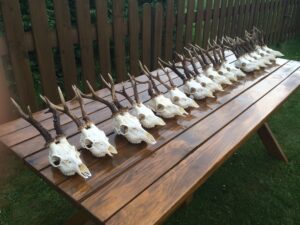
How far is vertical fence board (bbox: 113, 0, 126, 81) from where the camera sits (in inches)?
152

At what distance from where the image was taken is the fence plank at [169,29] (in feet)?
15.0

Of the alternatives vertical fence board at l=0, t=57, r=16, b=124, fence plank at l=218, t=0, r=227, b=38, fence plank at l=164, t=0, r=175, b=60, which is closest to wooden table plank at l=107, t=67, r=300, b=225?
vertical fence board at l=0, t=57, r=16, b=124

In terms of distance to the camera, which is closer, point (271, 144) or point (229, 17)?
point (271, 144)

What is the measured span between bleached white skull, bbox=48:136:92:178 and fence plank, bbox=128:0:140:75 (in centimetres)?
274

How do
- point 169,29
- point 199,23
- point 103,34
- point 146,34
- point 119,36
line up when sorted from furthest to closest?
point 199,23
point 169,29
point 146,34
point 119,36
point 103,34

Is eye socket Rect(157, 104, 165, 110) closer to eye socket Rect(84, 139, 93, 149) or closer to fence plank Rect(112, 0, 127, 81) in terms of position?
eye socket Rect(84, 139, 93, 149)

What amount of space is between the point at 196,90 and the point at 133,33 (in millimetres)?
2001

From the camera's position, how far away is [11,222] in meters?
2.70

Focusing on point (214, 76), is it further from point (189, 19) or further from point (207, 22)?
point (207, 22)

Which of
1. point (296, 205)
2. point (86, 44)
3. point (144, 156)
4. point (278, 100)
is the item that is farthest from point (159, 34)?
point (144, 156)

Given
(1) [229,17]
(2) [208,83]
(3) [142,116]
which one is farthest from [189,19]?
(3) [142,116]

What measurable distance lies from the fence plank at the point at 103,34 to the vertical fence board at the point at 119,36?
14 cm

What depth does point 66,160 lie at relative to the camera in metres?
1.57

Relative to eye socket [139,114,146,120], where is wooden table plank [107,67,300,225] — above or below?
below
